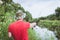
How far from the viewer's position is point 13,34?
13.9 feet

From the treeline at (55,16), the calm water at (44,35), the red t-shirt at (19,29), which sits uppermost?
the red t-shirt at (19,29)

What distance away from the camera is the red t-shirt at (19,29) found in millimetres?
4236

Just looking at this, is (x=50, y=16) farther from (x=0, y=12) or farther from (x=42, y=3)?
(x=0, y=12)

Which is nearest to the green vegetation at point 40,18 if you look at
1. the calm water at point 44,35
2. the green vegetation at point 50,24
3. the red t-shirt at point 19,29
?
the green vegetation at point 50,24

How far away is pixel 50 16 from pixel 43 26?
573 millimetres

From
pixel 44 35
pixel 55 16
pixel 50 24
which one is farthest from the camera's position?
pixel 55 16

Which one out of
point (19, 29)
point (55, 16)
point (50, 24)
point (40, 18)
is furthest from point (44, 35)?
point (19, 29)

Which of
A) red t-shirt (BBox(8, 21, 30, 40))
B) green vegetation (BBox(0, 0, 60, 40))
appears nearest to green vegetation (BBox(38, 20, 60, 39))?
green vegetation (BBox(0, 0, 60, 40))

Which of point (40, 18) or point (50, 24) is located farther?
point (40, 18)

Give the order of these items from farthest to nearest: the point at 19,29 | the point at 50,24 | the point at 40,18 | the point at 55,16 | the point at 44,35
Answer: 1. the point at 55,16
2. the point at 40,18
3. the point at 50,24
4. the point at 44,35
5. the point at 19,29

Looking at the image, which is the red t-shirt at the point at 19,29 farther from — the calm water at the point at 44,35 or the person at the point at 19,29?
the calm water at the point at 44,35

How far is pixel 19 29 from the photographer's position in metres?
4.29

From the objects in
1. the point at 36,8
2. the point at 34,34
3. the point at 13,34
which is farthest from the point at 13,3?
the point at 13,34

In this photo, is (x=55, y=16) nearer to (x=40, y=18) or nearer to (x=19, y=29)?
(x=40, y=18)
